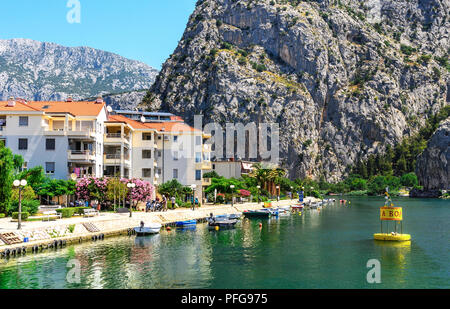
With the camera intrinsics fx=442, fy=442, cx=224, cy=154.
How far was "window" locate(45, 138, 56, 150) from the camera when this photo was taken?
217ft

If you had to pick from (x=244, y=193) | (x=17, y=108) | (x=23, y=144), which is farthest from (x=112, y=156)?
(x=244, y=193)

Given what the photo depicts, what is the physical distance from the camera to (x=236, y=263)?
1436 inches

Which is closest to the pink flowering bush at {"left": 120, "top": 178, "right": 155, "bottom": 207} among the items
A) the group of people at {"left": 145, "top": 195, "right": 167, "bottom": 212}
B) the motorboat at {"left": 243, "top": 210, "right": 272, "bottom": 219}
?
the group of people at {"left": 145, "top": 195, "right": 167, "bottom": 212}

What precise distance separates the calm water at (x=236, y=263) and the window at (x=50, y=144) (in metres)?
24.4

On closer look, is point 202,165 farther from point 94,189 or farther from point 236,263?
point 236,263

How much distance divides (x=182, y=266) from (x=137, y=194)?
35072 millimetres

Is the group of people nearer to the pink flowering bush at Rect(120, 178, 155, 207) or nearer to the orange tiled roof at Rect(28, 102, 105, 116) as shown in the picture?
the pink flowering bush at Rect(120, 178, 155, 207)

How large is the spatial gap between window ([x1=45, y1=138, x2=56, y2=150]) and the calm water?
24441mm

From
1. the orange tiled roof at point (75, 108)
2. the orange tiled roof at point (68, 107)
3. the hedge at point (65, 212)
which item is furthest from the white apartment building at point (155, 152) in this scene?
the hedge at point (65, 212)

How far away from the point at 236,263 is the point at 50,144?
4171cm

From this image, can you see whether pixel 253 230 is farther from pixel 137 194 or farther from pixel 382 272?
pixel 382 272

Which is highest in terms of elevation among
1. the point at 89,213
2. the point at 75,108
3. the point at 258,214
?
the point at 75,108

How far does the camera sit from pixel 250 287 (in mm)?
28281
